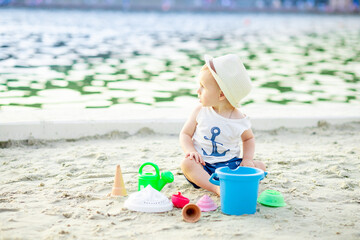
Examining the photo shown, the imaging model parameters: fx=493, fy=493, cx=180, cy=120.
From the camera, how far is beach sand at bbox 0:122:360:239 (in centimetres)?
229

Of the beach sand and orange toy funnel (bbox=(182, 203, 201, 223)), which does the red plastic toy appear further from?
orange toy funnel (bbox=(182, 203, 201, 223))

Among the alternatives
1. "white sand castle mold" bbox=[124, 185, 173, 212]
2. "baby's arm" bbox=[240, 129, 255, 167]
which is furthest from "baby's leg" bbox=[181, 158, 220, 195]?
"white sand castle mold" bbox=[124, 185, 173, 212]

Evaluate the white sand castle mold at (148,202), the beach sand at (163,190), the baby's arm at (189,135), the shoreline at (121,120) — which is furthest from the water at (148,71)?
the white sand castle mold at (148,202)

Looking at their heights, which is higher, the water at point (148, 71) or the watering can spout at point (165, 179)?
the watering can spout at point (165, 179)

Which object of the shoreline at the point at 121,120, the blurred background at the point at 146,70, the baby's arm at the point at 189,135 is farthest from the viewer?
the blurred background at the point at 146,70

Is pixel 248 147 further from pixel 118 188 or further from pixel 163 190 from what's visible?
pixel 118 188

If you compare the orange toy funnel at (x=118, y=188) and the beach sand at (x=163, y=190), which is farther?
the orange toy funnel at (x=118, y=188)

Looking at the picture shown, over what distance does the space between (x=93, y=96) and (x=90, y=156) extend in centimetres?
234

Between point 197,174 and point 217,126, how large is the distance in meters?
0.32

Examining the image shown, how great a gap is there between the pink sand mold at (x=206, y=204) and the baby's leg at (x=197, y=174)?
9.2 inches

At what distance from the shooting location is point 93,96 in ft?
19.2

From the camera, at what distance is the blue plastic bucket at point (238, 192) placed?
247cm

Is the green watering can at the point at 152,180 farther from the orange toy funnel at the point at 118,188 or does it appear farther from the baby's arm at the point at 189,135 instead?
the baby's arm at the point at 189,135

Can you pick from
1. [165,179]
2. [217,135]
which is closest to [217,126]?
[217,135]
